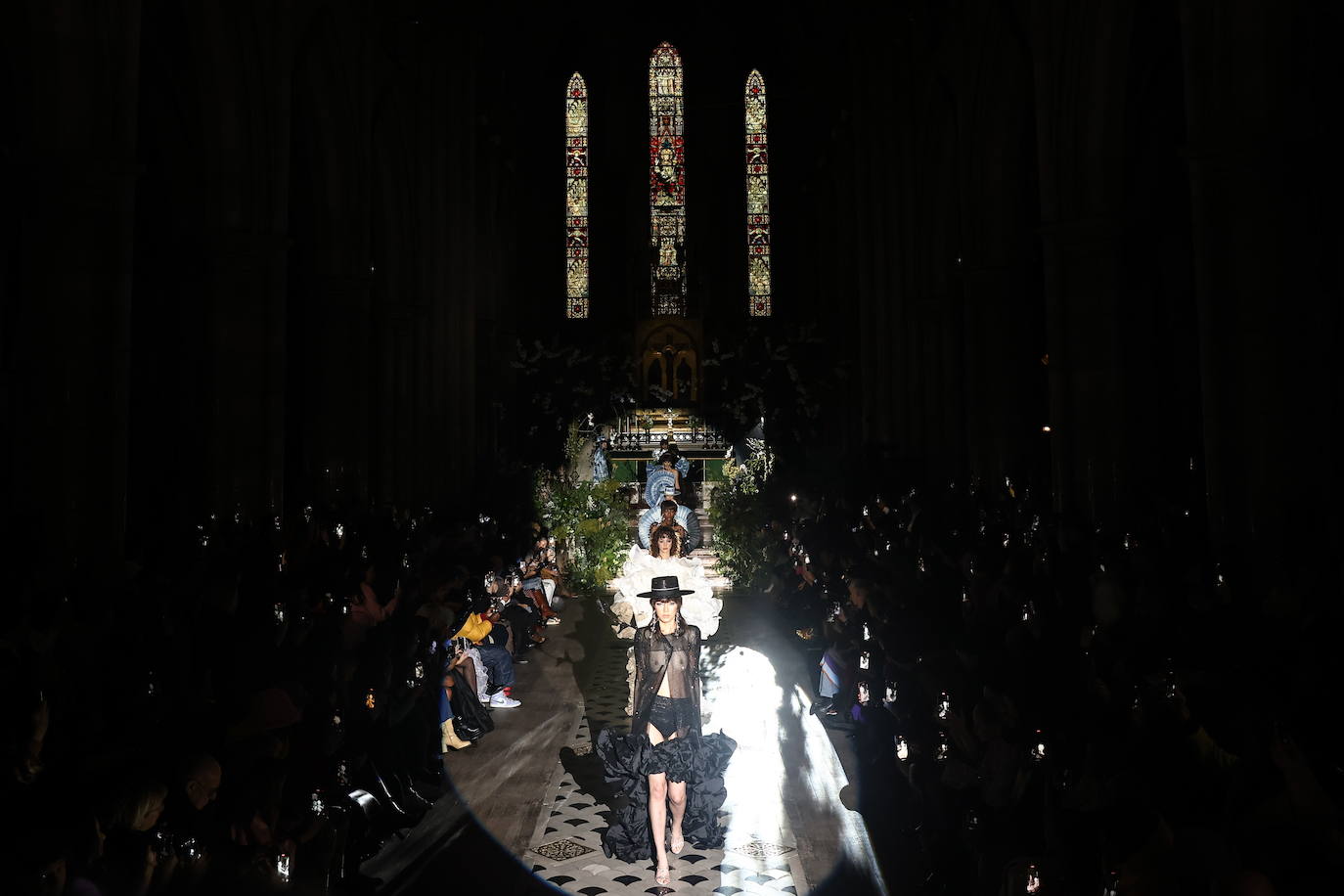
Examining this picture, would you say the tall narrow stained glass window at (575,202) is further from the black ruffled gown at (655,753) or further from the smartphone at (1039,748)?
the smartphone at (1039,748)

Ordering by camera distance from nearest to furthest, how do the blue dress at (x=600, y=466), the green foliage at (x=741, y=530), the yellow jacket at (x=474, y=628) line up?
the yellow jacket at (x=474, y=628) < the green foliage at (x=741, y=530) < the blue dress at (x=600, y=466)

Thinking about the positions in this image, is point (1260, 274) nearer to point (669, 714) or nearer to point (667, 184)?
point (669, 714)

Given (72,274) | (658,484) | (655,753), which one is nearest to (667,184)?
(658,484)

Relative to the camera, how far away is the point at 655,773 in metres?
5.80

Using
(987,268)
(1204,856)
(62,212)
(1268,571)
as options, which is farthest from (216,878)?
(987,268)

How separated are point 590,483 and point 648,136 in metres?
16.0

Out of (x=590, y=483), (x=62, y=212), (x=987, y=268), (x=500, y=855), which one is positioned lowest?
(x=500, y=855)

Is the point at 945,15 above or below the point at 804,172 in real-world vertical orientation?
below

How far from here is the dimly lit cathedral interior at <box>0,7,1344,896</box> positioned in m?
4.09

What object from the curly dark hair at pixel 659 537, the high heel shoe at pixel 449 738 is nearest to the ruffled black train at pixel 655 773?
the curly dark hair at pixel 659 537

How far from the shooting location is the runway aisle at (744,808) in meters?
5.68

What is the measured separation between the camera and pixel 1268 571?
7.23 meters

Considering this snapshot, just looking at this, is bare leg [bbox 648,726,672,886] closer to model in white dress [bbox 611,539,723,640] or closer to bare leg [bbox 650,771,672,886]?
bare leg [bbox 650,771,672,886]

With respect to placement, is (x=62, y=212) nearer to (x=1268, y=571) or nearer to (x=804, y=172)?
(x=1268, y=571)
